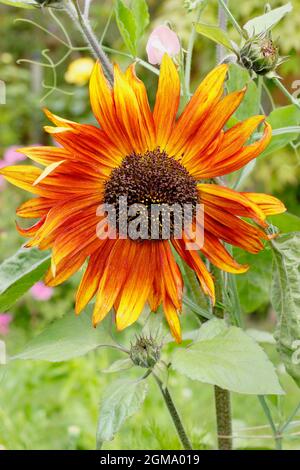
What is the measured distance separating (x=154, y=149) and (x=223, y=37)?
80mm

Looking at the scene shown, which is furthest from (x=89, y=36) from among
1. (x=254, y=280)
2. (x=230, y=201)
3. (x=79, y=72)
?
(x=79, y=72)

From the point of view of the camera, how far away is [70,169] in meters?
0.47

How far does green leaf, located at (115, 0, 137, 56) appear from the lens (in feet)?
1.63

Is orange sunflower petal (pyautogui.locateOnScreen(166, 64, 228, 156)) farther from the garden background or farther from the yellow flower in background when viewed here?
the yellow flower in background

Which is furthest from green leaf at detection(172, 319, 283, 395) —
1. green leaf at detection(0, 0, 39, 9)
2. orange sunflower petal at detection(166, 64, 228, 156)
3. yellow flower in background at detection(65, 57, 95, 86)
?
yellow flower in background at detection(65, 57, 95, 86)

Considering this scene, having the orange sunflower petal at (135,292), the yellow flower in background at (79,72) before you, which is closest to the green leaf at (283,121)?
the orange sunflower petal at (135,292)

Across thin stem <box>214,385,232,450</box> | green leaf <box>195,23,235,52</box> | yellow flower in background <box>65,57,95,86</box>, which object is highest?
yellow flower in background <box>65,57,95,86</box>

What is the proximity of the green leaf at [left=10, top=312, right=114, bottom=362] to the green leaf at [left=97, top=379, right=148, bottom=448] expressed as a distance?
31 millimetres

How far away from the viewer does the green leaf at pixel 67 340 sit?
475mm

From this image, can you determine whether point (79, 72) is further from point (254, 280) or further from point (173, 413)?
point (173, 413)

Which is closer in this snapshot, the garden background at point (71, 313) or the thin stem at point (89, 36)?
the thin stem at point (89, 36)

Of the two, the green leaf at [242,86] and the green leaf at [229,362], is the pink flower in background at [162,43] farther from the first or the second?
the green leaf at [229,362]

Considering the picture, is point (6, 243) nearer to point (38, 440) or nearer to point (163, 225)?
point (38, 440)

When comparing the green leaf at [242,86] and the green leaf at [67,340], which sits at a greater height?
the green leaf at [242,86]
